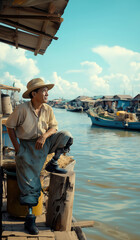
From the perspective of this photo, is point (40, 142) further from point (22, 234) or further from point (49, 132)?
point (22, 234)

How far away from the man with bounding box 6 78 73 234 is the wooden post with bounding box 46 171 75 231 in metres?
0.17

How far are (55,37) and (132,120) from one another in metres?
25.8

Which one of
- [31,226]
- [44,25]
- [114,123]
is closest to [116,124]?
[114,123]

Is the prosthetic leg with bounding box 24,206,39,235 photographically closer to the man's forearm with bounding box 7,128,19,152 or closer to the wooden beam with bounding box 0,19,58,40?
the man's forearm with bounding box 7,128,19,152

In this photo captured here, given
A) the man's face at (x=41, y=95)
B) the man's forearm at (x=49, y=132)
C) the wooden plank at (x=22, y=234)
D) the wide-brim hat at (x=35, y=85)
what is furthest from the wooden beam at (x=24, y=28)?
the wooden plank at (x=22, y=234)

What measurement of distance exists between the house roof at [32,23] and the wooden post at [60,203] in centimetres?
201

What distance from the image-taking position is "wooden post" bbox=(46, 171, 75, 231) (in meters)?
2.92

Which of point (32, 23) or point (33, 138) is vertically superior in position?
point (32, 23)

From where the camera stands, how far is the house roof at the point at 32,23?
3279mm

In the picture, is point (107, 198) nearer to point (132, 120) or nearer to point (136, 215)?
point (136, 215)

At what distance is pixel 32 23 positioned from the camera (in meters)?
3.95

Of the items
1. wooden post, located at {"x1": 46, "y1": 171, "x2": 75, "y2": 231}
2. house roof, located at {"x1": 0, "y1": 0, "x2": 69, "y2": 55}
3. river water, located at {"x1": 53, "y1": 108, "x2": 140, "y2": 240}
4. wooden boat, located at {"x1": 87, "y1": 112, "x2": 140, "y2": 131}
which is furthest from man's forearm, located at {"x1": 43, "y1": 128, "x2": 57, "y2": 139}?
wooden boat, located at {"x1": 87, "y1": 112, "x2": 140, "y2": 131}

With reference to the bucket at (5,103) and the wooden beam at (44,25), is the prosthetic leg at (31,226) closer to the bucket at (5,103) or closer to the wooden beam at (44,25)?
the wooden beam at (44,25)

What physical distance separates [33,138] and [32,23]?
2036mm
